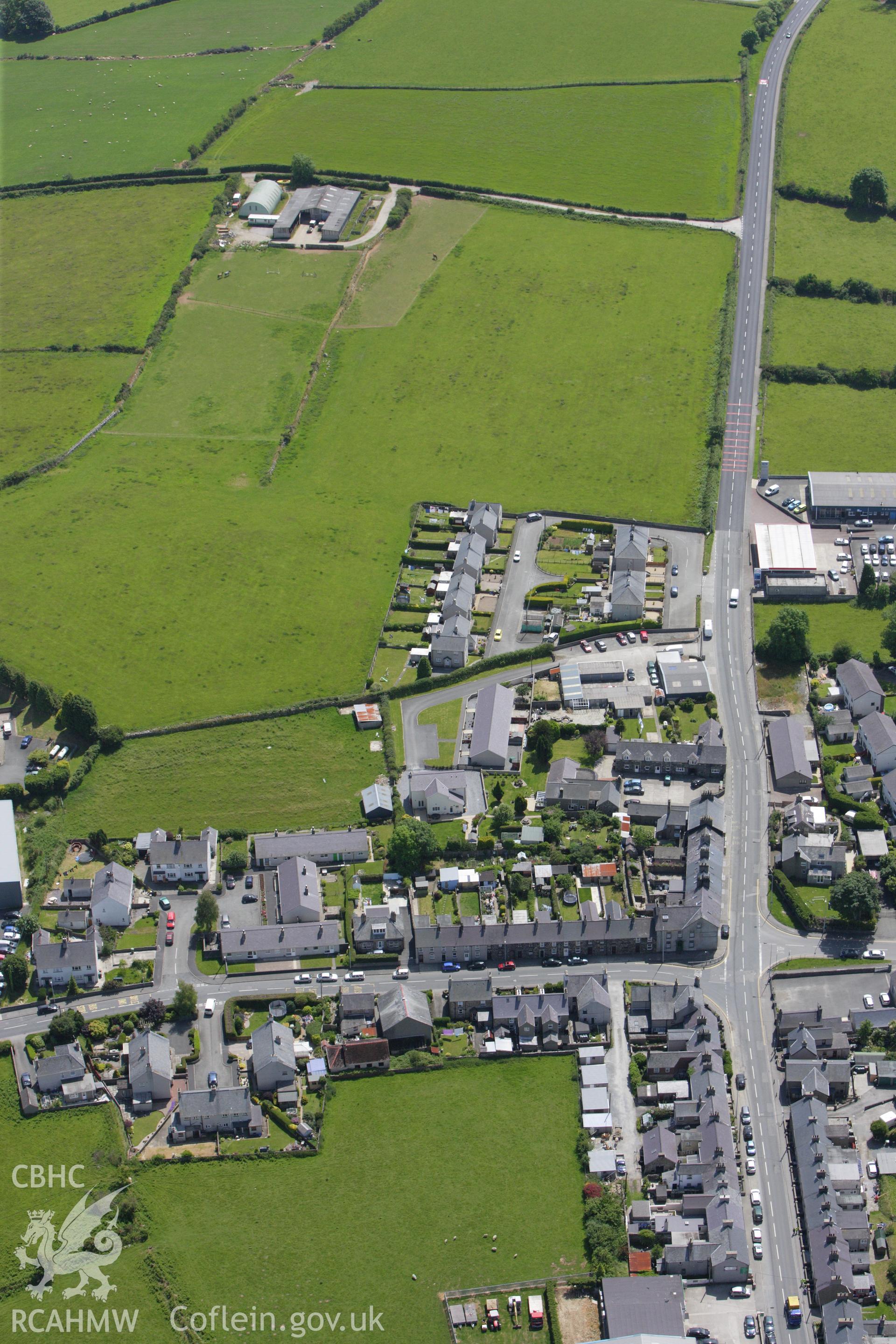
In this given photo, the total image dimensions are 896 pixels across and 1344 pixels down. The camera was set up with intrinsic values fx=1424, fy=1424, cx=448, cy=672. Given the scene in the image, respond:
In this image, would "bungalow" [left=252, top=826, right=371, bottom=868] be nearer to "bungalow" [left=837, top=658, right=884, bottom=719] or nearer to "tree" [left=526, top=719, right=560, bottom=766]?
"tree" [left=526, top=719, right=560, bottom=766]

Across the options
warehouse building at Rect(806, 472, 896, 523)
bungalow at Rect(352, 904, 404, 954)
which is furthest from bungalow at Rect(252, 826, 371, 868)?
warehouse building at Rect(806, 472, 896, 523)

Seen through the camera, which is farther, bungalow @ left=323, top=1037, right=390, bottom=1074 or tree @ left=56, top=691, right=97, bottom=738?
tree @ left=56, top=691, right=97, bottom=738

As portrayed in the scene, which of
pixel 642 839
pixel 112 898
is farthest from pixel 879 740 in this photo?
pixel 112 898

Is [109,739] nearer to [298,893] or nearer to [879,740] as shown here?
[298,893]

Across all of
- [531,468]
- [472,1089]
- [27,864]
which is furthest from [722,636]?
[27,864]

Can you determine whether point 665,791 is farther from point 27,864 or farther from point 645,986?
point 27,864

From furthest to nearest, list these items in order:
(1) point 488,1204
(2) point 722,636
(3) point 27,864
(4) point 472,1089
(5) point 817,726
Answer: (2) point 722,636
(5) point 817,726
(3) point 27,864
(4) point 472,1089
(1) point 488,1204

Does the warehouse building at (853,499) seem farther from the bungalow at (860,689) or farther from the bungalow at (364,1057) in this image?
the bungalow at (364,1057)
